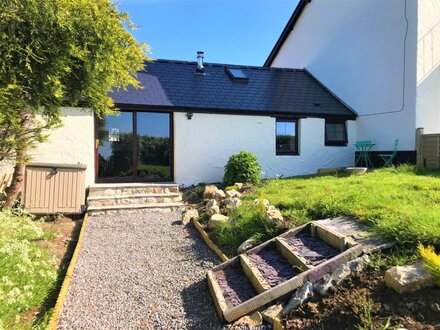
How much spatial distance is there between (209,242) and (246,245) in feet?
3.50

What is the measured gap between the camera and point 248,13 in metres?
15.6

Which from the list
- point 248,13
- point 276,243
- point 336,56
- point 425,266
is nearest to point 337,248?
point 276,243

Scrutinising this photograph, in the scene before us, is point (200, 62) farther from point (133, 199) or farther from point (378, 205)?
point (378, 205)

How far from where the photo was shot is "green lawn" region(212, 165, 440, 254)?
12.4 ft

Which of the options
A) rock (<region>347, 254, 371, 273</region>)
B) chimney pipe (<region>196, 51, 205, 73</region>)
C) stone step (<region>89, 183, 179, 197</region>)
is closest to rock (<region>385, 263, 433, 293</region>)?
rock (<region>347, 254, 371, 273</region>)

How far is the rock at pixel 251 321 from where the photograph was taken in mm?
3354

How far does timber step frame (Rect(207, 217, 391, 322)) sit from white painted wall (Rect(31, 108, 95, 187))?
22.1ft

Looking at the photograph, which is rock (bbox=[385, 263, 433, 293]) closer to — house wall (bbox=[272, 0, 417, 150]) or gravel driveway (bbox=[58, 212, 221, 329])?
gravel driveway (bbox=[58, 212, 221, 329])

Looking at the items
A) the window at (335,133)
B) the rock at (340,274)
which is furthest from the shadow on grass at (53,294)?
the window at (335,133)

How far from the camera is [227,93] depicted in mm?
12328

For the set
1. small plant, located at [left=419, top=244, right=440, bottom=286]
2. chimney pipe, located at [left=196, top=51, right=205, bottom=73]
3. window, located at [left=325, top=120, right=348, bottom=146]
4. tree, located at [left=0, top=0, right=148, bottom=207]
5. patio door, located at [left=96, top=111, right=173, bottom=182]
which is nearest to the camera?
small plant, located at [left=419, top=244, right=440, bottom=286]

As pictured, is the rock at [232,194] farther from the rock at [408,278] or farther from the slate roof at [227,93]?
the rock at [408,278]

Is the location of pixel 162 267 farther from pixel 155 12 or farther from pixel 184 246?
pixel 155 12

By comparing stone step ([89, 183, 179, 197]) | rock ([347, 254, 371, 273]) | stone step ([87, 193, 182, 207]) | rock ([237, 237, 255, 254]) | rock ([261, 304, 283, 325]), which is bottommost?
rock ([261, 304, 283, 325])
